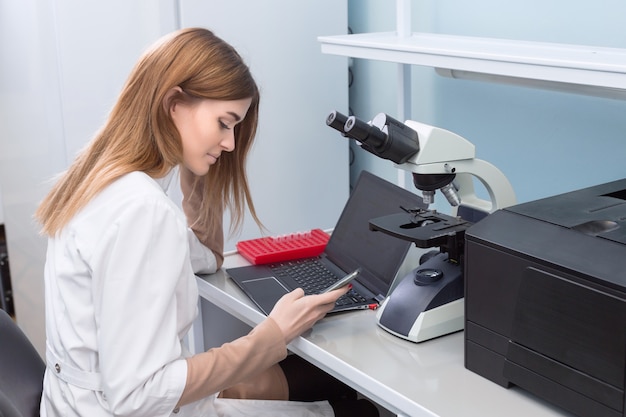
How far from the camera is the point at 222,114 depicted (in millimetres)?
1337

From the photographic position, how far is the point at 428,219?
4.67 ft

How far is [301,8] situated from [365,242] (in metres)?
0.73

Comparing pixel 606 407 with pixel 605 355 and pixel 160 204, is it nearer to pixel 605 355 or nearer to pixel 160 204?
pixel 605 355

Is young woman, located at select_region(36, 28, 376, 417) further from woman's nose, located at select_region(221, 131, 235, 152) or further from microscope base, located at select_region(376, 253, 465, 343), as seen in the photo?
microscope base, located at select_region(376, 253, 465, 343)

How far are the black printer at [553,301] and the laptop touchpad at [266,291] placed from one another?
0.42 metres

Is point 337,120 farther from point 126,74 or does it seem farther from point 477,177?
point 126,74

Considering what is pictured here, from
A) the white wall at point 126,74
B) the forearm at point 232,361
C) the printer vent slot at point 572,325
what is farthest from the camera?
the white wall at point 126,74

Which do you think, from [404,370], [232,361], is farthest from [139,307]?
[404,370]

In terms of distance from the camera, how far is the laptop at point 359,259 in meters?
1.53

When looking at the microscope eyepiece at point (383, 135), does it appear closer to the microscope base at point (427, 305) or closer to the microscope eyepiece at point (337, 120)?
the microscope eyepiece at point (337, 120)

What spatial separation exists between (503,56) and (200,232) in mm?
730

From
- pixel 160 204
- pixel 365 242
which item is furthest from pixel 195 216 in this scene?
pixel 160 204

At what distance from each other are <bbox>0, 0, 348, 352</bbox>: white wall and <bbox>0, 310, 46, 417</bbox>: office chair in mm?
799

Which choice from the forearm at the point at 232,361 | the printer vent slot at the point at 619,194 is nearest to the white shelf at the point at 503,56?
the printer vent slot at the point at 619,194
